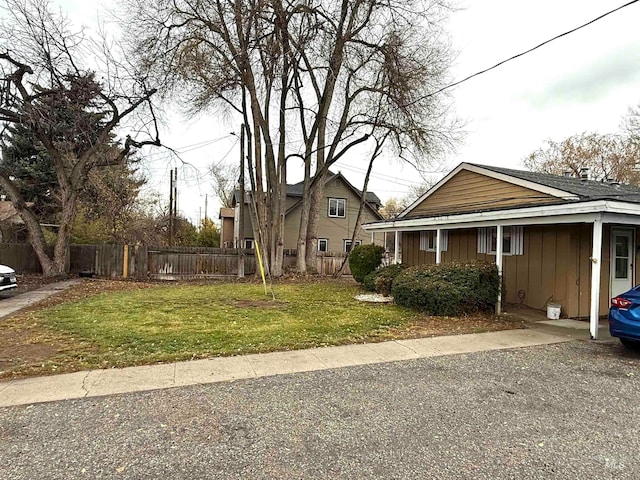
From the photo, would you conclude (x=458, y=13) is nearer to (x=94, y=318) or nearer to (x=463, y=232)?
(x=463, y=232)

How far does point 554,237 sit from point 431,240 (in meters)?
4.89

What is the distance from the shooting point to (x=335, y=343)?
622 centimetres

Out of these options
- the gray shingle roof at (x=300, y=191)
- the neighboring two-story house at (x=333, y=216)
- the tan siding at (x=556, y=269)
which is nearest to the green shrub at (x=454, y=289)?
the tan siding at (x=556, y=269)

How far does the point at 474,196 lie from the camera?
40.4 ft

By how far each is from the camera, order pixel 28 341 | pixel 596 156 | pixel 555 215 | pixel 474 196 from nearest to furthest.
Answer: pixel 28 341 < pixel 555 215 < pixel 474 196 < pixel 596 156

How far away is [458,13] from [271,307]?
11202 millimetres

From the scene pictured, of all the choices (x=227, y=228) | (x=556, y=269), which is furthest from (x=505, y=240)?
(x=227, y=228)

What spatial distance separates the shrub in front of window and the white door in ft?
17.1

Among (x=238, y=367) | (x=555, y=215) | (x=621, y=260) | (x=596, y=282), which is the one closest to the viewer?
(x=238, y=367)

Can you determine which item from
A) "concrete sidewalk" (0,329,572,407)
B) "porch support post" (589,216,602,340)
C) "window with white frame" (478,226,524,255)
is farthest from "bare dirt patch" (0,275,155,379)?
"window with white frame" (478,226,524,255)

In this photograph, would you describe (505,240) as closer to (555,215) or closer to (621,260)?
(621,260)

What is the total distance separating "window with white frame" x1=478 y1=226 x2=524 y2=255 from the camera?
33.2 feet

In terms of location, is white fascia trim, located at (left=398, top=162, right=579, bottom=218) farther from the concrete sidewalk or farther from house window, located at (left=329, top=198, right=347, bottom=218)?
house window, located at (left=329, top=198, right=347, bottom=218)

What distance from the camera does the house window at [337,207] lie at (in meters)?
27.0
